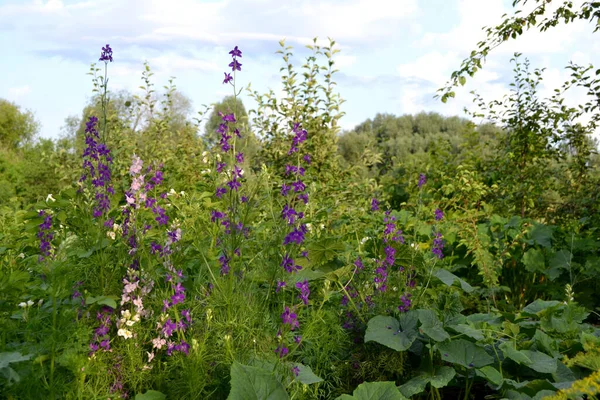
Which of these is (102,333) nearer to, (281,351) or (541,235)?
(281,351)

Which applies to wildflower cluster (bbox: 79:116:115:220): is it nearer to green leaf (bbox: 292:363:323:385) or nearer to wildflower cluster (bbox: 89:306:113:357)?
wildflower cluster (bbox: 89:306:113:357)

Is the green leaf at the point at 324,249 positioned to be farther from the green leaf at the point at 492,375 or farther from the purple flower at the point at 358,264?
the green leaf at the point at 492,375

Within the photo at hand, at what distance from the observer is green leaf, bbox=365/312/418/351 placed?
278 centimetres

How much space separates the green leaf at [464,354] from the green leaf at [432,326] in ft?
0.23

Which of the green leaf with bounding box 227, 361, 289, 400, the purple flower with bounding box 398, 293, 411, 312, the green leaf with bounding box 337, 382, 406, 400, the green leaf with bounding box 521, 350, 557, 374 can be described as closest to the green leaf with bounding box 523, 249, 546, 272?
the green leaf with bounding box 521, 350, 557, 374

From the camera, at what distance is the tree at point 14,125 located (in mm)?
27231

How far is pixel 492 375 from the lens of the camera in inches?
108

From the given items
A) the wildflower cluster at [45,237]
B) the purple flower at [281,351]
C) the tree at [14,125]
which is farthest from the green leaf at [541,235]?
the tree at [14,125]

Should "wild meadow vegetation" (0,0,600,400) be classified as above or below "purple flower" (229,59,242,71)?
below

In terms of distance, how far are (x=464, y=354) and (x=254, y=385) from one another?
116 centimetres

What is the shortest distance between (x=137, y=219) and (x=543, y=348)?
225 cm

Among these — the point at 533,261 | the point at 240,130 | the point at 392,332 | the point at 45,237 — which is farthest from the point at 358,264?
the point at 533,261

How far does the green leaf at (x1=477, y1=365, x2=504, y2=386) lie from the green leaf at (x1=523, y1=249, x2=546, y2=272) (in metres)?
2.74

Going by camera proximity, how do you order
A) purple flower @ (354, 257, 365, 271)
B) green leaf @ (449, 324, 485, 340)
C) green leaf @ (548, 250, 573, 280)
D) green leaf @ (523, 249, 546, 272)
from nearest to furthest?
green leaf @ (449, 324, 485, 340)
purple flower @ (354, 257, 365, 271)
green leaf @ (548, 250, 573, 280)
green leaf @ (523, 249, 546, 272)
